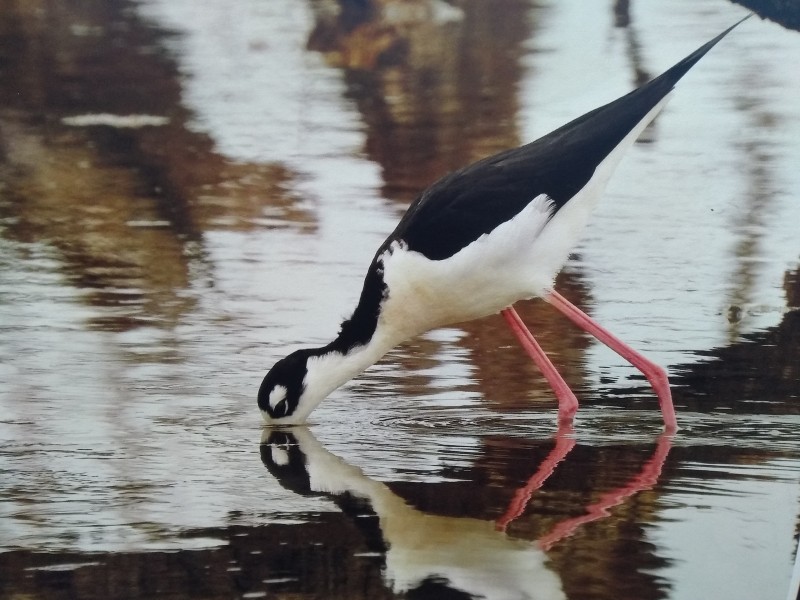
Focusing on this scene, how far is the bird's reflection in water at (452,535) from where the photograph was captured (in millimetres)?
1805

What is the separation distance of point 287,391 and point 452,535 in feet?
2.42

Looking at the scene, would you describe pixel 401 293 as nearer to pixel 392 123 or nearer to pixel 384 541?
pixel 384 541

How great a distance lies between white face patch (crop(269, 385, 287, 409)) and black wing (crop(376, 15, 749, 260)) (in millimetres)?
368

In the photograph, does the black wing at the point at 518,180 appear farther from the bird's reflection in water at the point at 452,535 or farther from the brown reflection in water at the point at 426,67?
the brown reflection in water at the point at 426,67

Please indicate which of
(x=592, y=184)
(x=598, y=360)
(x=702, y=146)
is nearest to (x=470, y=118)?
(x=702, y=146)

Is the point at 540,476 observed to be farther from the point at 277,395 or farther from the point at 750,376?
the point at 750,376

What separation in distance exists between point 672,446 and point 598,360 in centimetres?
69

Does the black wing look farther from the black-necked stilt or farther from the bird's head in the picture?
the bird's head

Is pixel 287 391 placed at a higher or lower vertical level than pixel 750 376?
higher

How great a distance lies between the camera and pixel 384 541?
1971mm

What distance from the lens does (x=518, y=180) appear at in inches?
101

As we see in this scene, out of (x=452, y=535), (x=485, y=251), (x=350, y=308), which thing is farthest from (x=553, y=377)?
(x=452, y=535)

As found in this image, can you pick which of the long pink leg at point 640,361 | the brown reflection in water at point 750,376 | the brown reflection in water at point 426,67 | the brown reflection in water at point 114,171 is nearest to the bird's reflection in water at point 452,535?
the long pink leg at point 640,361

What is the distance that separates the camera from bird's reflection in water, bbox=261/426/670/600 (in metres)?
1.80
